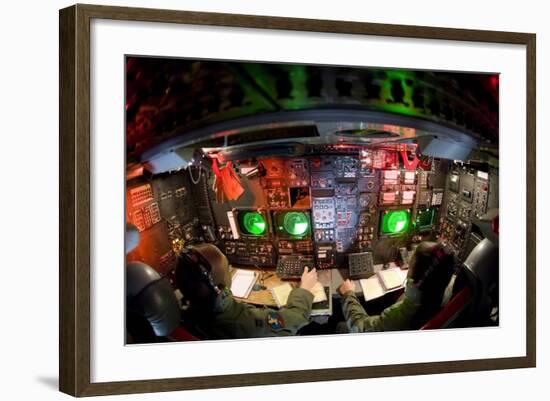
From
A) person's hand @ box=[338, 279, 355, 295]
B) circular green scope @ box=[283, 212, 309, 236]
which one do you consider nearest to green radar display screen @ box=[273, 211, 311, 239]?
circular green scope @ box=[283, 212, 309, 236]

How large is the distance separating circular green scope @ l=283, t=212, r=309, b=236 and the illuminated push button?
112 mm

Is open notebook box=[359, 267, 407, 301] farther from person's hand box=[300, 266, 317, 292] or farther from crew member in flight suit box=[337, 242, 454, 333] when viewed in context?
person's hand box=[300, 266, 317, 292]

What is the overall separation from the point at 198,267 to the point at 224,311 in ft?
0.76

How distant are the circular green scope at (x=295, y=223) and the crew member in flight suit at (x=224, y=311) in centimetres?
28

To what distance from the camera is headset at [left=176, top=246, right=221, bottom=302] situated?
5234 mm

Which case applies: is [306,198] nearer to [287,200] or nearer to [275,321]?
[287,200]

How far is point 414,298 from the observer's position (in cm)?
571

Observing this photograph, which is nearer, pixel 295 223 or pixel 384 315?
pixel 295 223

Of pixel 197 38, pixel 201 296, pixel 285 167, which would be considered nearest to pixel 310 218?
pixel 285 167

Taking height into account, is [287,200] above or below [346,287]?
above

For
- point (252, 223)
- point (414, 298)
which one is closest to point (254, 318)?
point (252, 223)

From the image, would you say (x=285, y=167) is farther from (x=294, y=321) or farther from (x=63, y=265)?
(x=63, y=265)

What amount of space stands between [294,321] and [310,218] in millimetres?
493

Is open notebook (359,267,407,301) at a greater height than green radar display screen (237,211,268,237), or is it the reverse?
green radar display screen (237,211,268,237)
